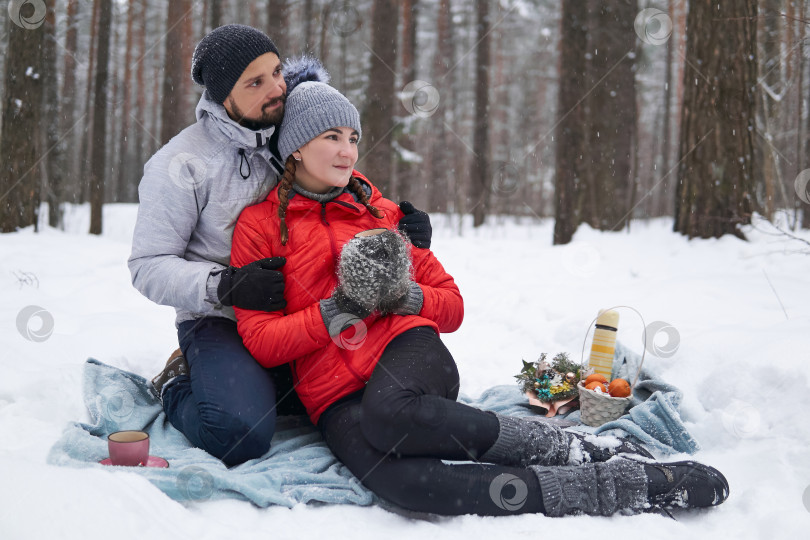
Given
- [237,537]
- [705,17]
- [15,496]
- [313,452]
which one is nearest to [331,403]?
[313,452]

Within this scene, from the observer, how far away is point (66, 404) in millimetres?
2666

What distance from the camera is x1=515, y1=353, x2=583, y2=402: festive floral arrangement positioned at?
3.13 meters

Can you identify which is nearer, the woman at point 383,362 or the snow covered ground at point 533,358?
the snow covered ground at point 533,358

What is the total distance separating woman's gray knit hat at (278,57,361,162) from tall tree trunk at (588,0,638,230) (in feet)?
19.5

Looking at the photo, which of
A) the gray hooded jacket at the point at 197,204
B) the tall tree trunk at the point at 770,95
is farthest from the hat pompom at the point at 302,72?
the tall tree trunk at the point at 770,95

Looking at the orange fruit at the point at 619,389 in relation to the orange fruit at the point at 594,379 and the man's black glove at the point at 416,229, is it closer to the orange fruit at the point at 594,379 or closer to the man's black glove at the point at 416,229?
the orange fruit at the point at 594,379

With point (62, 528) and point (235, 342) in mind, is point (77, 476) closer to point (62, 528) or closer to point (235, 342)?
point (62, 528)

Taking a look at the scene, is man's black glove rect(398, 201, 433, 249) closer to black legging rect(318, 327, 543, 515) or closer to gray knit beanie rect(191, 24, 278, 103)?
black legging rect(318, 327, 543, 515)

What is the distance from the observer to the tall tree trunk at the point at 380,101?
871 centimetres

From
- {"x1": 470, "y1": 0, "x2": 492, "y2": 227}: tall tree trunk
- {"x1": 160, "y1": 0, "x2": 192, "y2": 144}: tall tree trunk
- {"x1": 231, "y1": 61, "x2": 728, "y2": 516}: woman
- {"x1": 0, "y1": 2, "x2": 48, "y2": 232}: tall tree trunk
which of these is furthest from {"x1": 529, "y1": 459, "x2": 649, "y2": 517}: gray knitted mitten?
{"x1": 470, "y1": 0, "x2": 492, "y2": 227}: tall tree trunk

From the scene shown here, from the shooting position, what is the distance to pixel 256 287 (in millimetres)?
2330

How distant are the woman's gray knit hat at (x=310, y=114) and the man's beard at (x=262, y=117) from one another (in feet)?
0.16

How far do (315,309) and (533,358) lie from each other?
2137 mm

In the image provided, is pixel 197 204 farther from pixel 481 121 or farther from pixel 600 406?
pixel 481 121
